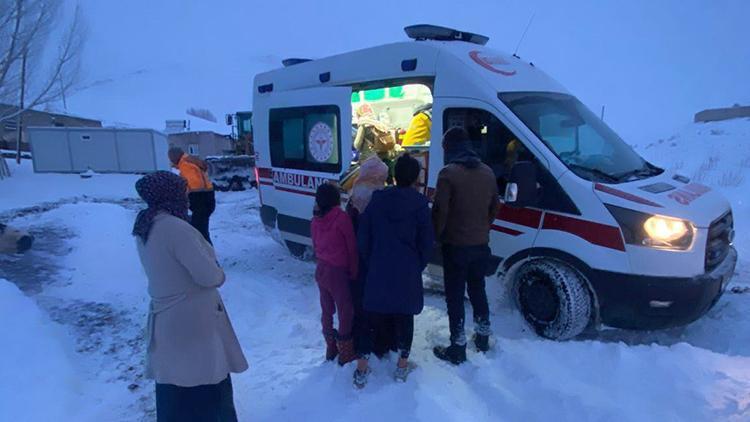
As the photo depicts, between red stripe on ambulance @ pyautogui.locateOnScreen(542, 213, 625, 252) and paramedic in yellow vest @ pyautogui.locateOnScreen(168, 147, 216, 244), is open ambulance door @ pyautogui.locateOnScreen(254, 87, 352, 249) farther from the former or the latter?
red stripe on ambulance @ pyautogui.locateOnScreen(542, 213, 625, 252)

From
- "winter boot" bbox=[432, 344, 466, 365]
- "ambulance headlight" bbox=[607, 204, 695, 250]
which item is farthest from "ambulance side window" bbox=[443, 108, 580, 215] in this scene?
"winter boot" bbox=[432, 344, 466, 365]

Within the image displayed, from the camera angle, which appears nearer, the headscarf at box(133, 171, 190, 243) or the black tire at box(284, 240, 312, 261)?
the headscarf at box(133, 171, 190, 243)

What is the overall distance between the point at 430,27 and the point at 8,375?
5.01 metres

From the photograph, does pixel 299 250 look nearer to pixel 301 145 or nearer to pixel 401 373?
pixel 301 145

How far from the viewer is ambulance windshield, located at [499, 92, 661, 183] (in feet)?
13.2

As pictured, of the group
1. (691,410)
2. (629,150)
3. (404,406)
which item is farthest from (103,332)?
(629,150)

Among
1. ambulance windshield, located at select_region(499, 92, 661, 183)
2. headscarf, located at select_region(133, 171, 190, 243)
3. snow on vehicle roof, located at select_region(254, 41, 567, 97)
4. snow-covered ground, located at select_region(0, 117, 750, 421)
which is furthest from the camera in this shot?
snow on vehicle roof, located at select_region(254, 41, 567, 97)

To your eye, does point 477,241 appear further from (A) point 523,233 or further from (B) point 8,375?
(B) point 8,375

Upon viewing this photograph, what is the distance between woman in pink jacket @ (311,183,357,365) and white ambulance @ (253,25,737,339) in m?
1.30

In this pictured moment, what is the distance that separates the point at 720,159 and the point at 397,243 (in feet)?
62.8

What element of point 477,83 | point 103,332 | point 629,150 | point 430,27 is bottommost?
point 103,332

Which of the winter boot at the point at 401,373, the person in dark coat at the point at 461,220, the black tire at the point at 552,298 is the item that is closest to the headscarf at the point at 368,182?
the person in dark coat at the point at 461,220

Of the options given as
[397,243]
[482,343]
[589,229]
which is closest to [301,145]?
[397,243]

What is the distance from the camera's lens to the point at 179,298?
2.33 meters
